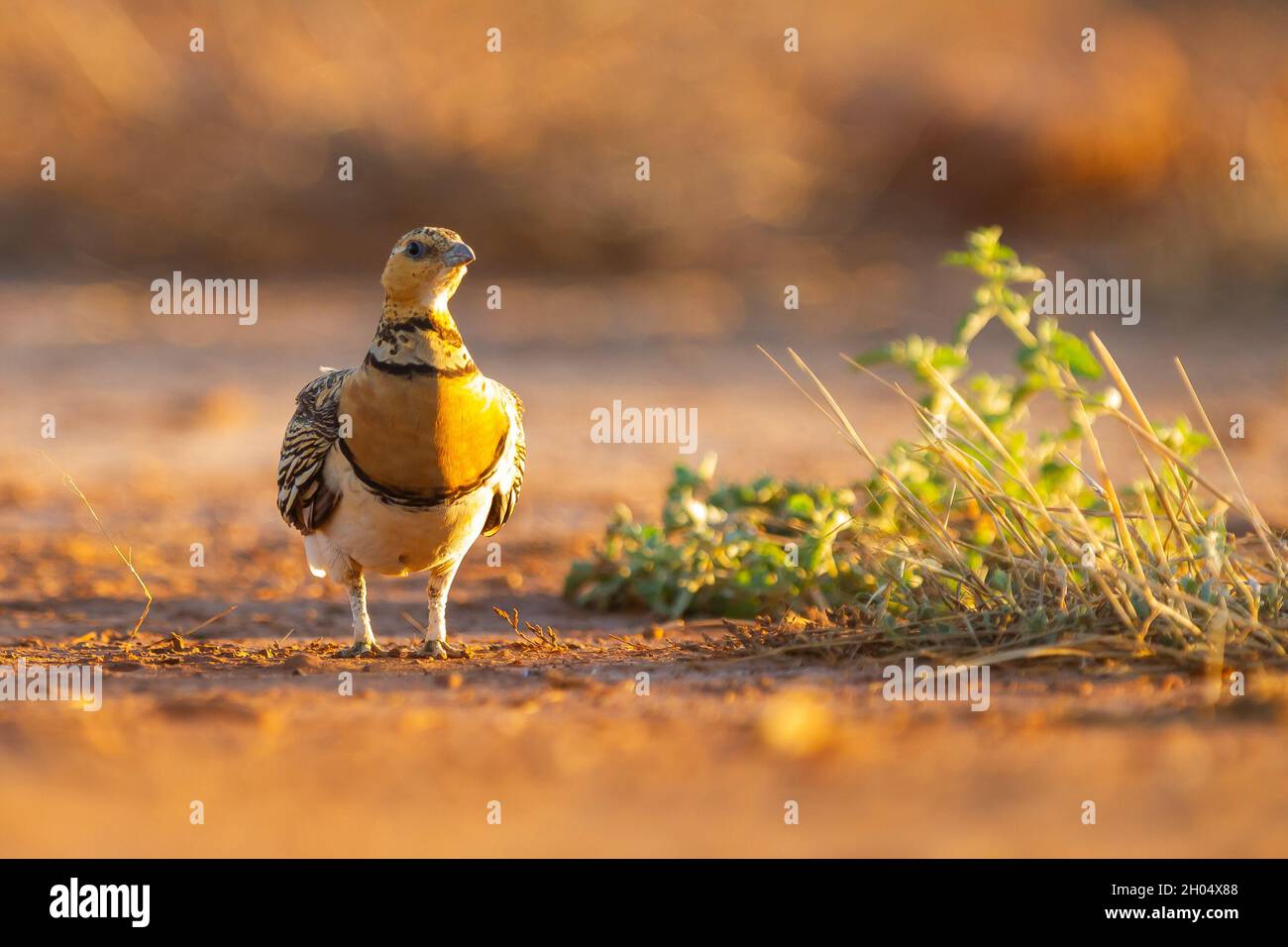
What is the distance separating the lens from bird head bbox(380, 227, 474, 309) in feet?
16.9

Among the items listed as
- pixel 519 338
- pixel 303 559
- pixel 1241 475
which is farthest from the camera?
pixel 519 338

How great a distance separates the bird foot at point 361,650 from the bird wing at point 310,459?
0.45 m

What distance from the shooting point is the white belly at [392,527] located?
526cm

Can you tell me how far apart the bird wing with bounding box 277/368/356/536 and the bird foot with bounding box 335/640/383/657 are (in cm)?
45

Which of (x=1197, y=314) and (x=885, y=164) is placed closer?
(x=1197, y=314)

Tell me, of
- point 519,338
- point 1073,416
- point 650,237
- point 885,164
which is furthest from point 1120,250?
point 1073,416

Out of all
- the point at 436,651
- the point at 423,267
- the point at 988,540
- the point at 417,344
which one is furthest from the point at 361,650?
the point at 988,540

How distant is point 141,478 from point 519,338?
5.55 meters

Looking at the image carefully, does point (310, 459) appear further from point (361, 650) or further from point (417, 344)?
point (361, 650)

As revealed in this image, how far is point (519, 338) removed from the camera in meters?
15.1

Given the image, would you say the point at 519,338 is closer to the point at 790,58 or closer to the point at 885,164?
the point at 885,164

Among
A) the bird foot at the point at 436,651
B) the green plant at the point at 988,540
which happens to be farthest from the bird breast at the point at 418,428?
the green plant at the point at 988,540

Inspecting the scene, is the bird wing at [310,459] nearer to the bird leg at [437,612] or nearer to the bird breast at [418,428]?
the bird breast at [418,428]

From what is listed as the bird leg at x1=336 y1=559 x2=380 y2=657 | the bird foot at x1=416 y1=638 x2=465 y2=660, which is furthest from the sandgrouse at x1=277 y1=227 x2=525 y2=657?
the bird foot at x1=416 y1=638 x2=465 y2=660
